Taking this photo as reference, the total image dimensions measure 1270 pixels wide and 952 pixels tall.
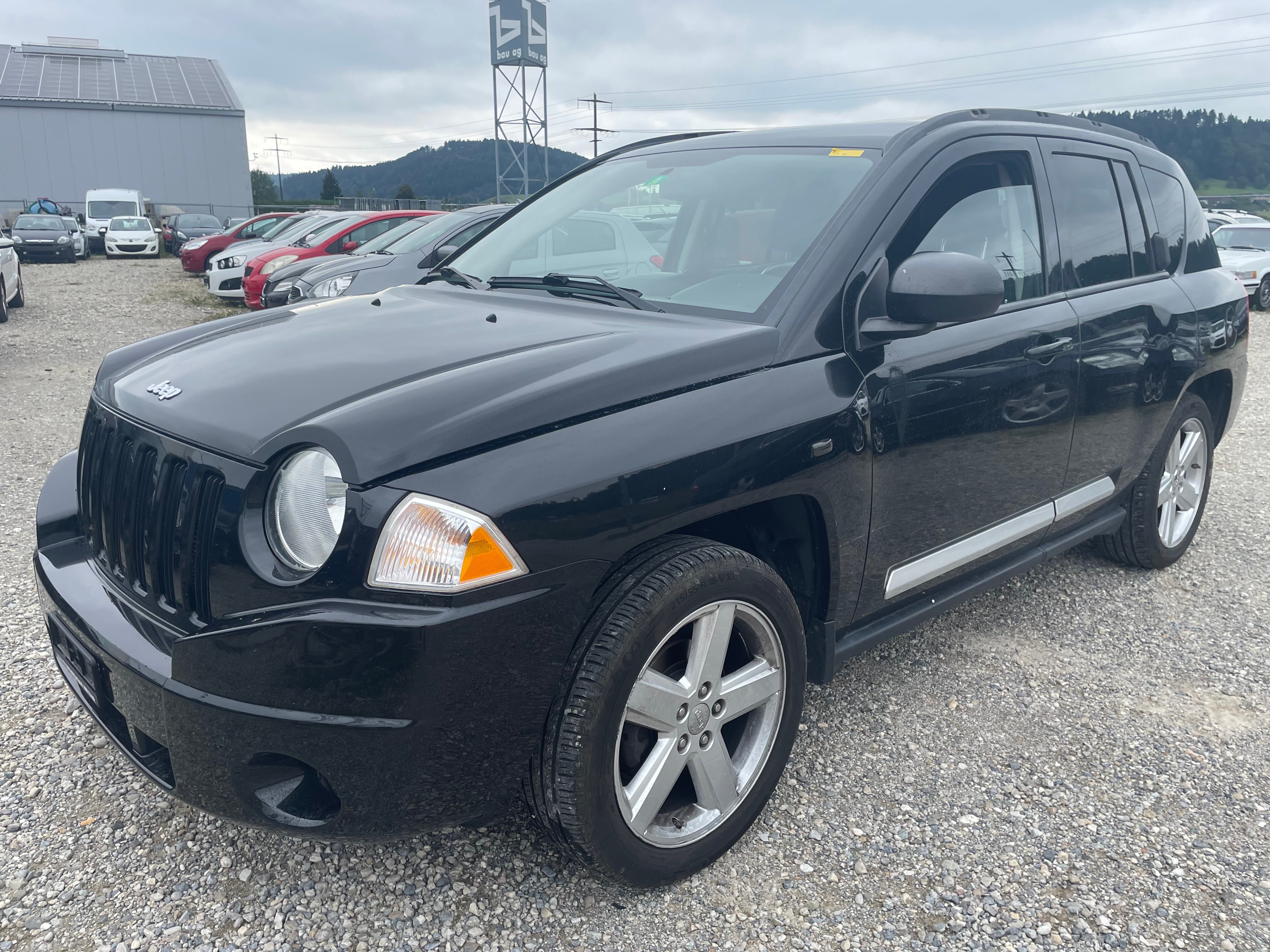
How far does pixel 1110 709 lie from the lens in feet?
10.5

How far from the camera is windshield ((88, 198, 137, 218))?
104 ft

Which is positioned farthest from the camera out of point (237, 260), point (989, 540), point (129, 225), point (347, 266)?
point (129, 225)

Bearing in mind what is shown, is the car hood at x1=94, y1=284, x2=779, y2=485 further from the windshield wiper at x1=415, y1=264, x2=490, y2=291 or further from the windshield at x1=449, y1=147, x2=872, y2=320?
the windshield wiper at x1=415, y1=264, x2=490, y2=291

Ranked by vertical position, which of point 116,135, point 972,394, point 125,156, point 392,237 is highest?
point 116,135

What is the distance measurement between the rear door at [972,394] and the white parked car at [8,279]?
12.5m

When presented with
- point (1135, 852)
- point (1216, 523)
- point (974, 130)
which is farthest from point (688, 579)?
point (1216, 523)

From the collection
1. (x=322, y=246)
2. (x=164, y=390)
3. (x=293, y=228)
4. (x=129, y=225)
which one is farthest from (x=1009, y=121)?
(x=129, y=225)

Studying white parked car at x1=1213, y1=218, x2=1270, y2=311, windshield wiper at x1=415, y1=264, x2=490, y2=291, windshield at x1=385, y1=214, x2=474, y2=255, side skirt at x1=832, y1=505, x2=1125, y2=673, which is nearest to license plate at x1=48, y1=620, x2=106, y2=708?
windshield wiper at x1=415, y1=264, x2=490, y2=291

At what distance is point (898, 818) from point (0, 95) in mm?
60079

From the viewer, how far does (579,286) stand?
2.83 m

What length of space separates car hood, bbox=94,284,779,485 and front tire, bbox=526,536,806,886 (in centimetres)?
41

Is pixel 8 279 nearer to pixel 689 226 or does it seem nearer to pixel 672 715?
pixel 689 226

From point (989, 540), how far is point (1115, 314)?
103 cm

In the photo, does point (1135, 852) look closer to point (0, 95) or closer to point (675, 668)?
point (675, 668)
